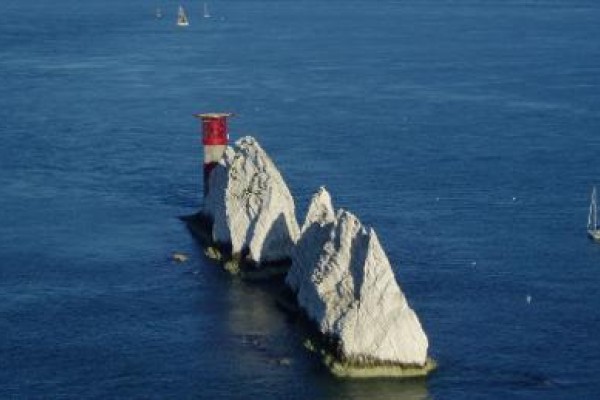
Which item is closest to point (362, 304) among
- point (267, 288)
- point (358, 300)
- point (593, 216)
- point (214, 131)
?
point (358, 300)

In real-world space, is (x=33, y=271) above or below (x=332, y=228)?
below

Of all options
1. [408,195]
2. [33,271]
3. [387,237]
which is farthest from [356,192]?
[33,271]

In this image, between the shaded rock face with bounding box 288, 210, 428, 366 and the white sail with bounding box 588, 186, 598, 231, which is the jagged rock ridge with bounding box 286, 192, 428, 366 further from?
the white sail with bounding box 588, 186, 598, 231

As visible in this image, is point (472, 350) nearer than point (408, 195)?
Yes

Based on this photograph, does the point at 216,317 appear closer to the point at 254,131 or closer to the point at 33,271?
the point at 33,271

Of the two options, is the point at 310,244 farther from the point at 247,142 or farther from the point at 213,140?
the point at 213,140

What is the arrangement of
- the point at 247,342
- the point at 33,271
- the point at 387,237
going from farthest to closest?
the point at 387,237, the point at 33,271, the point at 247,342

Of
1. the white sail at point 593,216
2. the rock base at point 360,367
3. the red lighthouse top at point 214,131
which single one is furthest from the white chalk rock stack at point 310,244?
the white sail at point 593,216
